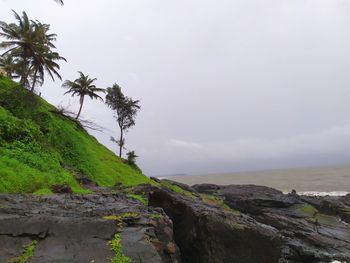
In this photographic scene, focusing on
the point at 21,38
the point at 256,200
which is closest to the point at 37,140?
the point at 21,38

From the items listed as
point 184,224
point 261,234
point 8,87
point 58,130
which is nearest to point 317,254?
point 261,234

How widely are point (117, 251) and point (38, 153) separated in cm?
2038

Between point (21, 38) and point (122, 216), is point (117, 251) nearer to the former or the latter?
point (122, 216)

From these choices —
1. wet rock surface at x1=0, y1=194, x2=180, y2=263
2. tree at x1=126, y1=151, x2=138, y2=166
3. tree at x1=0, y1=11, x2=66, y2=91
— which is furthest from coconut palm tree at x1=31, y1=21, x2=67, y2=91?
wet rock surface at x1=0, y1=194, x2=180, y2=263

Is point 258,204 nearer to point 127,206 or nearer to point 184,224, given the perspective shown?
point 184,224

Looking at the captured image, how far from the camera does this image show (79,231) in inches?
401

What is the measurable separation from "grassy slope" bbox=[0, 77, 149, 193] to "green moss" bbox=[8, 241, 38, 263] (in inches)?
412

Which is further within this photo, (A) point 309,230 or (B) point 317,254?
(A) point 309,230

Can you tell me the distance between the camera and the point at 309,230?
2895 centimetres

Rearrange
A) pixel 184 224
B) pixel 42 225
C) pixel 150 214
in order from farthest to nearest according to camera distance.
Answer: pixel 184 224 < pixel 150 214 < pixel 42 225

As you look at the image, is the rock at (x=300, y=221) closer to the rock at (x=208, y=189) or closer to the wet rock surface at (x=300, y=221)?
the wet rock surface at (x=300, y=221)

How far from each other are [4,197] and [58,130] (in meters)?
27.6

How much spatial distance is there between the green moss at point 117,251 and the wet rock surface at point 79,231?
0.31 feet

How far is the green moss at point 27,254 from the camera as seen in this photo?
29.2 feet
